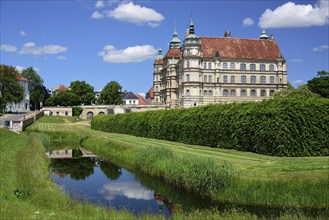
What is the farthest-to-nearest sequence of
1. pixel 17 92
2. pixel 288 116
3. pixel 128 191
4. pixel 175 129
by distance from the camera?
pixel 17 92 → pixel 175 129 → pixel 288 116 → pixel 128 191

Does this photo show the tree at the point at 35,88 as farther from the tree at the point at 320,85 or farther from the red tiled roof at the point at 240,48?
the tree at the point at 320,85

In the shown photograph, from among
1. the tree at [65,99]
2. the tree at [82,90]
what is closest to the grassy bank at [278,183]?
the tree at [65,99]

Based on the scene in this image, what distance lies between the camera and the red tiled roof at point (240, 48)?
102312 mm

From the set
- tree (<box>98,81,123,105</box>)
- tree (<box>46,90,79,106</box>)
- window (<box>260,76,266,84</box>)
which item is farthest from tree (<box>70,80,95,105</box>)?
window (<box>260,76,266,84</box>)

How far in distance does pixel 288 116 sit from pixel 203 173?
836cm

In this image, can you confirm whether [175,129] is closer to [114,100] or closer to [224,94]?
[224,94]

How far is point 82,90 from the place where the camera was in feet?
425

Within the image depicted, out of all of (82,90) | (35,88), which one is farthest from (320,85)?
(35,88)

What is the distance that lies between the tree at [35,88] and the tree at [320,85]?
290ft

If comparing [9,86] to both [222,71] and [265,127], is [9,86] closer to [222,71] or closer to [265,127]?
[222,71]

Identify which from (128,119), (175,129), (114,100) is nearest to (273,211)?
(175,129)

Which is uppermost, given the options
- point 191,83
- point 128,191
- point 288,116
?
point 191,83

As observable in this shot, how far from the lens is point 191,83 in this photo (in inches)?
3804

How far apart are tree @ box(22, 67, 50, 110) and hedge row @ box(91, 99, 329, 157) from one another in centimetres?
10904
